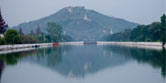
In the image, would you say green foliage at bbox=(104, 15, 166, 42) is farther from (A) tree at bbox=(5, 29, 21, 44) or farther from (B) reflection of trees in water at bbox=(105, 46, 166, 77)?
(A) tree at bbox=(5, 29, 21, 44)

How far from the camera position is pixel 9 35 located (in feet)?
211

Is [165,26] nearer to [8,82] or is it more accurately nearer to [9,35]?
[9,35]

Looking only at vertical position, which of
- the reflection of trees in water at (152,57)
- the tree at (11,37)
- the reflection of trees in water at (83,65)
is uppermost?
the tree at (11,37)

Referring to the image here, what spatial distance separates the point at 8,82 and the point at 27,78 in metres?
1.64

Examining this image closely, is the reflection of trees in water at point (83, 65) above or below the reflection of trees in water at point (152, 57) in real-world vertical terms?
below

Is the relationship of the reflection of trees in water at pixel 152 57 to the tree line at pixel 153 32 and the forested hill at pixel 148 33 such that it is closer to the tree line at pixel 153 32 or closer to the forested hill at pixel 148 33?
the tree line at pixel 153 32

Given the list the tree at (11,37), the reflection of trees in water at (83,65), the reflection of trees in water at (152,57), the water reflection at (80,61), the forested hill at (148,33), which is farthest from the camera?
the forested hill at (148,33)

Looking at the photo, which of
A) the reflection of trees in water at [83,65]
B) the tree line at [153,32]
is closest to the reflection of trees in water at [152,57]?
the reflection of trees in water at [83,65]

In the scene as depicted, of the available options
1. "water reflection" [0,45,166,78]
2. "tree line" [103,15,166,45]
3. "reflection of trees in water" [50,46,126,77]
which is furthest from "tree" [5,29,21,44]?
"reflection of trees in water" [50,46,126,77]

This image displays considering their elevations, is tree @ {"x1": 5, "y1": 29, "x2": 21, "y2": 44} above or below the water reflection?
above

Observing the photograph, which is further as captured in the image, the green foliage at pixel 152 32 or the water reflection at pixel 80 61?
the green foliage at pixel 152 32

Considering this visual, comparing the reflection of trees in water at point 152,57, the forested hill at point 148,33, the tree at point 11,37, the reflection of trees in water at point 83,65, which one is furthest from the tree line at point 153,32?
the reflection of trees in water at point 83,65

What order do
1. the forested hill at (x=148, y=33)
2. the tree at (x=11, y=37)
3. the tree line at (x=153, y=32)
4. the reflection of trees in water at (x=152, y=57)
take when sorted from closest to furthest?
1. the reflection of trees in water at (x=152, y=57)
2. the tree at (x=11, y=37)
3. the tree line at (x=153, y=32)
4. the forested hill at (x=148, y=33)

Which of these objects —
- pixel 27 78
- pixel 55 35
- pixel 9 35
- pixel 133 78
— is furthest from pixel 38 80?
pixel 55 35
